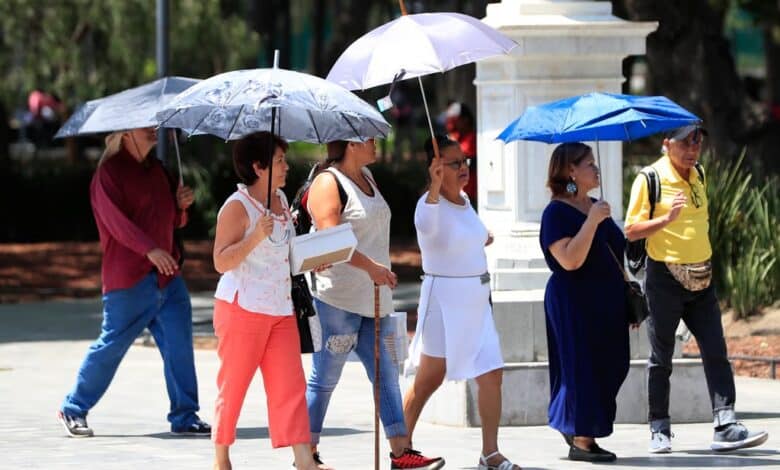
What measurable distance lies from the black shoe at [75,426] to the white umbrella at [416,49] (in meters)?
2.67

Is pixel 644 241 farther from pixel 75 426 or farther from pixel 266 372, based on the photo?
pixel 75 426

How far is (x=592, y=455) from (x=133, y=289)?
9.08 ft

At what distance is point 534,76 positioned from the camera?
412 inches

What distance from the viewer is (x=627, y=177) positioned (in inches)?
634

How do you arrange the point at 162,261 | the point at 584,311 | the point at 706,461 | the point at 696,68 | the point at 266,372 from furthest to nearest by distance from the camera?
the point at 696,68, the point at 162,261, the point at 706,461, the point at 584,311, the point at 266,372

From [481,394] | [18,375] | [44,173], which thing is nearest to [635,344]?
[481,394]

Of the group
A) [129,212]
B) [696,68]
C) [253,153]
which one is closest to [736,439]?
[253,153]

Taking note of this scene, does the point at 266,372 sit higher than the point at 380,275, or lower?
lower

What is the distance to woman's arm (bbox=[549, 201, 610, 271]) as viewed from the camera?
8.49 metres

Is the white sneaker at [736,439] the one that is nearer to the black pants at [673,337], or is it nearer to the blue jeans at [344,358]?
the black pants at [673,337]

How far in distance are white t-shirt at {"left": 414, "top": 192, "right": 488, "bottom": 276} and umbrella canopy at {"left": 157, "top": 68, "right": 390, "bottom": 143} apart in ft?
1.85

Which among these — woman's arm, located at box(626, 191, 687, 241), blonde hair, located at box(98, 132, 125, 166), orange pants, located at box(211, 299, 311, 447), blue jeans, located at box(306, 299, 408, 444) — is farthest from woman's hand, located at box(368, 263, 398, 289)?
blonde hair, located at box(98, 132, 125, 166)

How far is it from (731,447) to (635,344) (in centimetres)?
130

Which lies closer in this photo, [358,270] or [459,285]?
[358,270]
